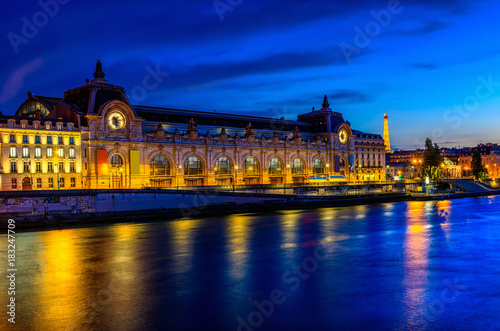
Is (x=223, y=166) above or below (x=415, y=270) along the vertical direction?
above

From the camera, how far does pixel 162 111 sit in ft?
297

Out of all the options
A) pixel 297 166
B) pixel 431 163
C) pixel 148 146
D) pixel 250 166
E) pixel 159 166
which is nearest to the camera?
pixel 148 146

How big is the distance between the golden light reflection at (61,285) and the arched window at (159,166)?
4353 cm

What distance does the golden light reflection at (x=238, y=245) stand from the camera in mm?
28172

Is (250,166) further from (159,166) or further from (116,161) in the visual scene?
(116,161)

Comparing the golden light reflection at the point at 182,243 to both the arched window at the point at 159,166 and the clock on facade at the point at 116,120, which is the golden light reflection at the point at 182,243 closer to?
the clock on facade at the point at 116,120

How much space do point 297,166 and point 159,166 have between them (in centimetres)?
3518

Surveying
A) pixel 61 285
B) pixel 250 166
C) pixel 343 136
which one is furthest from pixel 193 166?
pixel 61 285

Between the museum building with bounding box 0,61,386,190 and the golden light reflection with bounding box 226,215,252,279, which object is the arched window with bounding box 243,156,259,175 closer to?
the museum building with bounding box 0,61,386,190

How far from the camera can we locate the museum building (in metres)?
66.1

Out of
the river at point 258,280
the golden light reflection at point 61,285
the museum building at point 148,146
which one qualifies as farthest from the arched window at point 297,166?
the golden light reflection at point 61,285

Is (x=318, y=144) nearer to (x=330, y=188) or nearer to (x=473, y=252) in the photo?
(x=330, y=188)

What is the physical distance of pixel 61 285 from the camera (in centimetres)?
2473

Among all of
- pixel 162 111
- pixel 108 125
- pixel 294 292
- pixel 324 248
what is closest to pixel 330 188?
pixel 162 111
